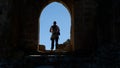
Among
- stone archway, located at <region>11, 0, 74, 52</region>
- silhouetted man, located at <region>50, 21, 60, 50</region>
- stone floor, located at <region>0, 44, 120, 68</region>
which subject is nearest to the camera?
stone floor, located at <region>0, 44, 120, 68</region>

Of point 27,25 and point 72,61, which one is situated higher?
point 27,25

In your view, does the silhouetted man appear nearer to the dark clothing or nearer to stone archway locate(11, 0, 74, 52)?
the dark clothing

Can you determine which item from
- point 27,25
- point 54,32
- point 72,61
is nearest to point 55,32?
point 54,32

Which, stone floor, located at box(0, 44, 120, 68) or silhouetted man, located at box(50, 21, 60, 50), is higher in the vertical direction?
silhouetted man, located at box(50, 21, 60, 50)

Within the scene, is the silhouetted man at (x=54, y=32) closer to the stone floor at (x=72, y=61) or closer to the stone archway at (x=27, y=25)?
the stone archway at (x=27, y=25)

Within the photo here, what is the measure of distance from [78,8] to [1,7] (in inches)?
103

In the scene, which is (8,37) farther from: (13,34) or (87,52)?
(87,52)

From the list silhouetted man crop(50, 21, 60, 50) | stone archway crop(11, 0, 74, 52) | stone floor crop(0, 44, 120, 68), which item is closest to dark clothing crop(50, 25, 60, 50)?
silhouetted man crop(50, 21, 60, 50)

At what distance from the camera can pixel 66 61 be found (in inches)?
524

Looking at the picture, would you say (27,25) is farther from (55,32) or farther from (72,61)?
(72,61)

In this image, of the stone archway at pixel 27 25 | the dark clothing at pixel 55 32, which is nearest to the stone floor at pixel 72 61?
the stone archway at pixel 27 25

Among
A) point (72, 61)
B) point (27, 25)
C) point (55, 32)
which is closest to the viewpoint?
point (72, 61)

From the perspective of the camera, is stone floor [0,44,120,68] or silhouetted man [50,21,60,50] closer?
stone floor [0,44,120,68]

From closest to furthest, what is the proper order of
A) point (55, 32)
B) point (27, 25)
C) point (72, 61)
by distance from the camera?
1. point (72, 61)
2. point (27, 25)
3. point (55, 32)
